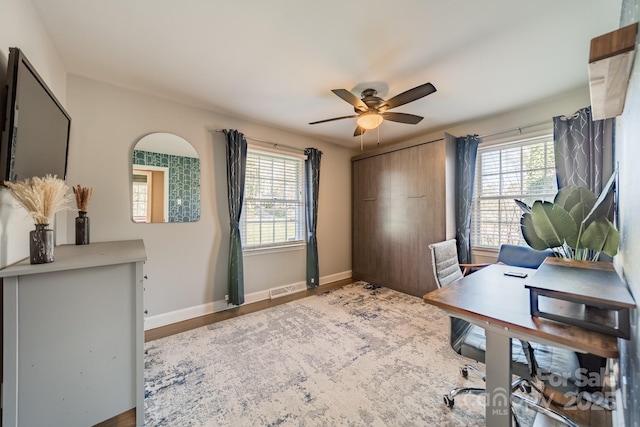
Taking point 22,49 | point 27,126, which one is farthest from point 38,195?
point 22,49

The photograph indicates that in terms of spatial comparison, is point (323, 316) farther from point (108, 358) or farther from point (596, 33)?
point (596, 33)

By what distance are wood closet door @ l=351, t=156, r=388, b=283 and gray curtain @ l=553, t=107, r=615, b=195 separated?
6.70 ft

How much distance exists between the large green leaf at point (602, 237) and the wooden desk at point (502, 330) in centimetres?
45

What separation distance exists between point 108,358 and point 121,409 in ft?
1.03

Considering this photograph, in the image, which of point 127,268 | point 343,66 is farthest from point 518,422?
point 343,66

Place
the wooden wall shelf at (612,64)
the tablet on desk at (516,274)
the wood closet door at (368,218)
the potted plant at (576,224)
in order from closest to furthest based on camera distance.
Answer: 1. the wooden wall shelf at (612,64)
2. the potted plant at (576,224)
3. the tablet on desk at (516,274)
4. the wood closet door at (368,218)

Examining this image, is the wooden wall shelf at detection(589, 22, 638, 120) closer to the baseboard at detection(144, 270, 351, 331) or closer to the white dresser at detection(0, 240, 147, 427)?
the white dresser at detection(0, 240, 147, 427)

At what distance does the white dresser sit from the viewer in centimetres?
106

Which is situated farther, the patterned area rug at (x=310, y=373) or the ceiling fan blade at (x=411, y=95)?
the ceiling fan blade at (x=411, y=95)

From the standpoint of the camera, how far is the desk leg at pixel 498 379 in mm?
1026

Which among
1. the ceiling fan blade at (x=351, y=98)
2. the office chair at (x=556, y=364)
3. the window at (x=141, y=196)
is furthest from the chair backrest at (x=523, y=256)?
the window at (x=141, y=196)

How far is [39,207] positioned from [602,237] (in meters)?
2.95

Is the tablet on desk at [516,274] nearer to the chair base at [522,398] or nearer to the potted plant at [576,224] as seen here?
the potted plant at [576,224]

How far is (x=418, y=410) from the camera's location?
4.81 ft
